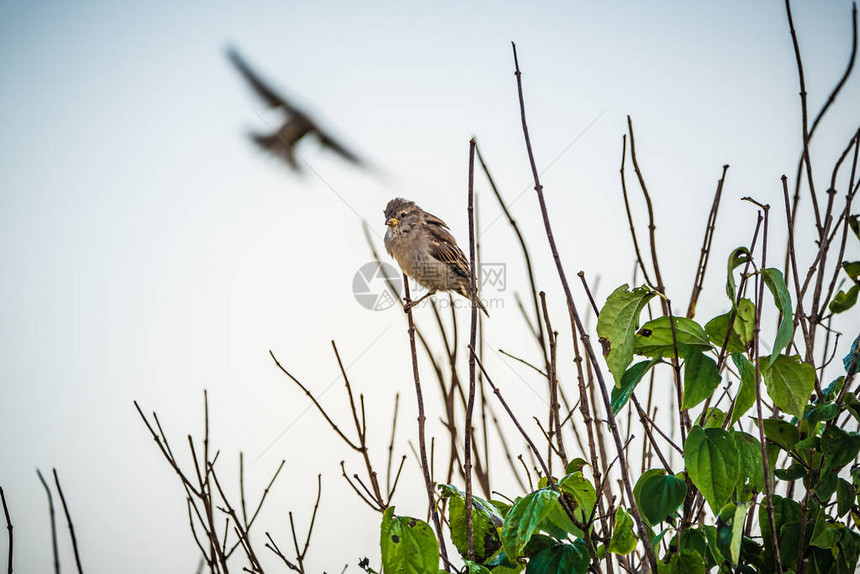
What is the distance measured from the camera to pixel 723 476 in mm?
987

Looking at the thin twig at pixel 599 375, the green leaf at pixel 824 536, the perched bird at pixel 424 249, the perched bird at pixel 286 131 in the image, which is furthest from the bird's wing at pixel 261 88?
the green leaf at pixel 824 536

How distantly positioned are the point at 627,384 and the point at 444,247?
266 cm

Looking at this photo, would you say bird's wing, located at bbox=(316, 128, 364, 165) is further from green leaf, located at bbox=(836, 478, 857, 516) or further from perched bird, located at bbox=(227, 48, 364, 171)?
green leaf, located at bbox=(836, 478, 857, 516)

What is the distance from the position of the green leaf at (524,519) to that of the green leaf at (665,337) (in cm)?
31

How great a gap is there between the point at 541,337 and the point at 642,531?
825 mm

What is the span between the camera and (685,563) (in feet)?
3.51

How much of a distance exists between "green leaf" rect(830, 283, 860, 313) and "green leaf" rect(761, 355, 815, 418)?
0.35 metres

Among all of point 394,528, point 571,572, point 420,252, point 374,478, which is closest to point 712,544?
point 571,572

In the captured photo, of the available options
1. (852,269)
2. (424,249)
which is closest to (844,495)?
(852,269)

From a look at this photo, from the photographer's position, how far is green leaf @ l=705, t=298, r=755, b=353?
1.12m

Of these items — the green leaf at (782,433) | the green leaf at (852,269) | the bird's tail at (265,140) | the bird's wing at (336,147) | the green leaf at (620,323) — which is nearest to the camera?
the green leaf at (620,323)

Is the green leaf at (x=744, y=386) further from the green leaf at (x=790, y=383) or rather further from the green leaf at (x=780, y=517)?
the green leaf at (x=780, y=517)

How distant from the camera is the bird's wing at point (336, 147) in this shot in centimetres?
273

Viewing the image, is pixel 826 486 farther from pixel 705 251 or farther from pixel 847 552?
pixel 705 251
